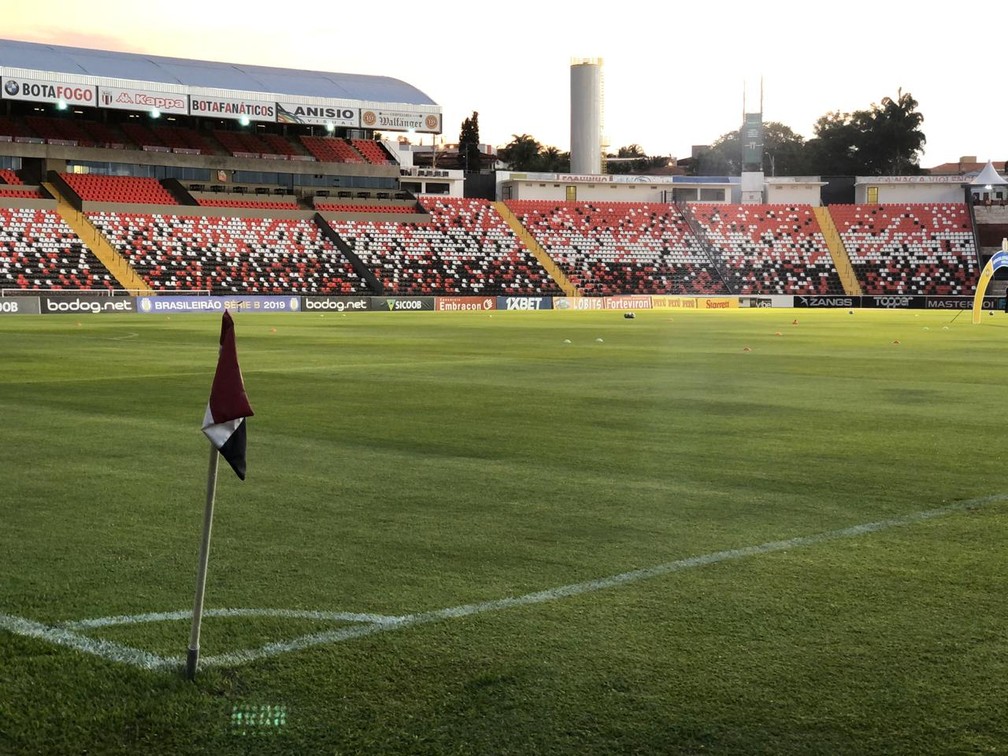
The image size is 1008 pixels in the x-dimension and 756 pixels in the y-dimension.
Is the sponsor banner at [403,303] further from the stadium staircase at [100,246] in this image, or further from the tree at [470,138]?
the tree at [470,138]

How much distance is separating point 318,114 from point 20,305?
29185 millimetres

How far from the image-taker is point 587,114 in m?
107

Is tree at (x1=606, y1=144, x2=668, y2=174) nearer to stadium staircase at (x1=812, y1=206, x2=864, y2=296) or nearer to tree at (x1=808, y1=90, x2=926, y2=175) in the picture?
tree at (x1=808, y1=90, x2=926, y2=175)

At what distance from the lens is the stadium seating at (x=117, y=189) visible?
6919cm

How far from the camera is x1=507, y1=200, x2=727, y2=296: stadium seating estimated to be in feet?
271

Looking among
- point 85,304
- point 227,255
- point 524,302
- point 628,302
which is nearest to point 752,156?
point 628,302

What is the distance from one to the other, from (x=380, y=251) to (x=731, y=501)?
67.2 meters

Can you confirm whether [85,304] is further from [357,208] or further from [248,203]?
[357,208]

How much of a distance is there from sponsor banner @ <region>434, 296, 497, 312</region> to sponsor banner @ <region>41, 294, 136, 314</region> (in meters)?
17.6

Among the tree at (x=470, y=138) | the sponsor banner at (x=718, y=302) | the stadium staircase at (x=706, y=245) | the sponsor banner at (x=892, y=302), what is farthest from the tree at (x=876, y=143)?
the sponsor banner at (x=718, y=302)

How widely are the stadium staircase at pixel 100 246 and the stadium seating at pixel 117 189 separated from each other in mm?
1270

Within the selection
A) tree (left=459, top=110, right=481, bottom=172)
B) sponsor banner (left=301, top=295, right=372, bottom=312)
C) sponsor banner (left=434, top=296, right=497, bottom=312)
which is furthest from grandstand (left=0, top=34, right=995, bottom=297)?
tree (left=459, top=110, right=481, bottom=172)

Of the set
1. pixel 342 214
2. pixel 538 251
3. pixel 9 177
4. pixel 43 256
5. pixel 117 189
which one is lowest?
pixel 43 256

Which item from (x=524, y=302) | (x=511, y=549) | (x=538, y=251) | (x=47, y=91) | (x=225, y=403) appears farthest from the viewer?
(x=538, y=251)
